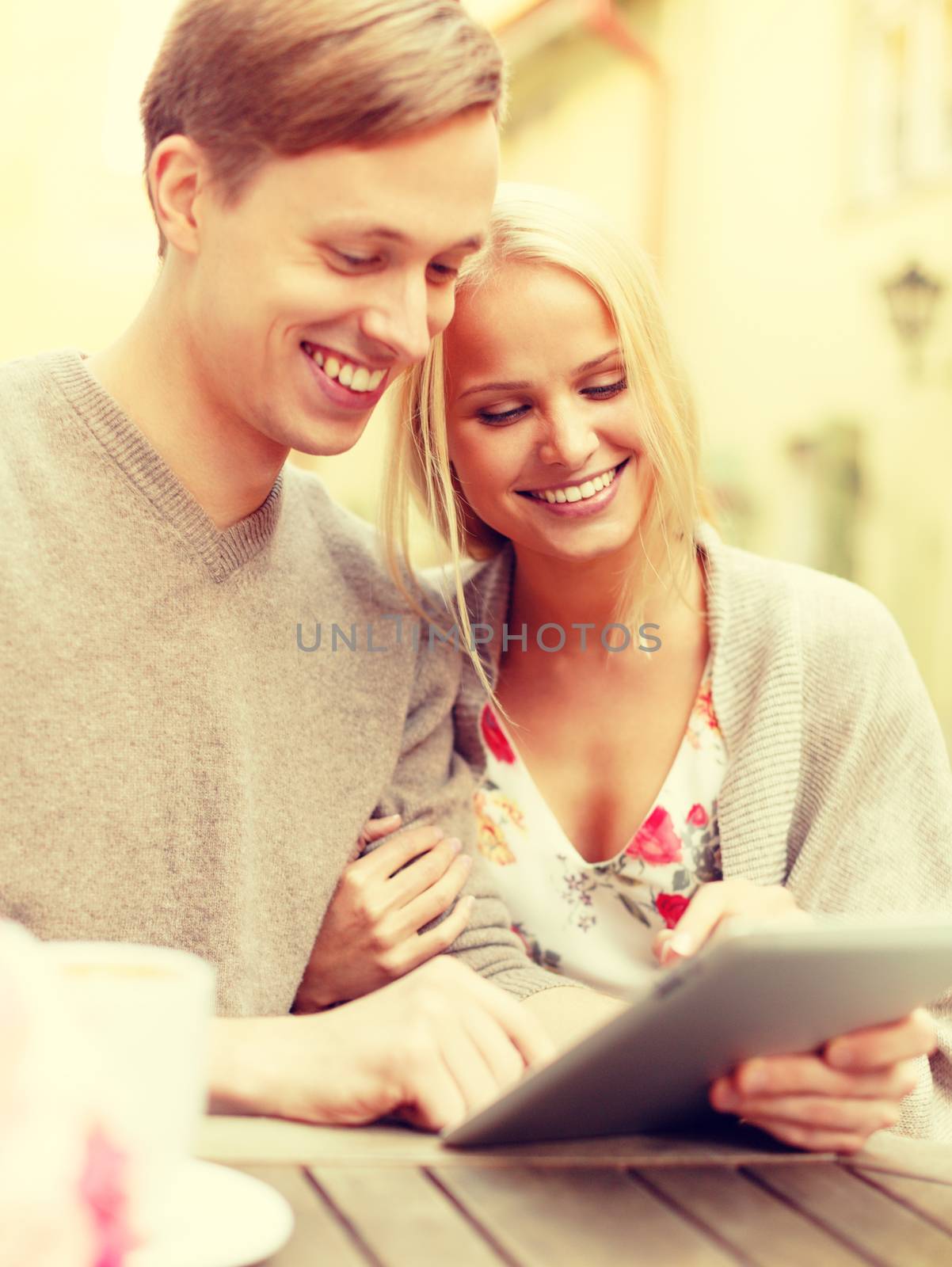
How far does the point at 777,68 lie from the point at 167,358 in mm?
5140

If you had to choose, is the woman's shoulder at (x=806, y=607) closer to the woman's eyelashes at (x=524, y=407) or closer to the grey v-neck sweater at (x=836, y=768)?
the grey v-neck sweater at (x=836, y=768)

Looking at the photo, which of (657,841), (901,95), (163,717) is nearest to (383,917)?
(163,717)

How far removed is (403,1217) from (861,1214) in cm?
29

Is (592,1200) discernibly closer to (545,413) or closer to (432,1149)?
(432,1149)

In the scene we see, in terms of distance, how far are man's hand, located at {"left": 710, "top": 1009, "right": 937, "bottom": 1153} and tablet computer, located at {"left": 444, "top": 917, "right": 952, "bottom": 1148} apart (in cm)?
1

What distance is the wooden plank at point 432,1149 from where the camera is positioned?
85 centimetres

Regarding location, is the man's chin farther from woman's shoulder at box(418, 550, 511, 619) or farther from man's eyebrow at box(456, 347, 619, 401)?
woman's shoulder at box(418, 550, 511, 619)

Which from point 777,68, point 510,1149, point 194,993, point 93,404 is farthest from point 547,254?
point 777,68

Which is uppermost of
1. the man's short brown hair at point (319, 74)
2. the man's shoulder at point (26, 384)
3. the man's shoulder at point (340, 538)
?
the man's short brown hair at point (319, 74)

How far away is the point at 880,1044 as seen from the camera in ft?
3.20

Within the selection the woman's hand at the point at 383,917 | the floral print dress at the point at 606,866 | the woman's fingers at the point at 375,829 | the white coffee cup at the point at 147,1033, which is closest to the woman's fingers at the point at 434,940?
the woman's hand at the point at 383,917

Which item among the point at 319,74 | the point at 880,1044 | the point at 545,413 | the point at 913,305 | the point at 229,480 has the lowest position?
the point at 880,1044

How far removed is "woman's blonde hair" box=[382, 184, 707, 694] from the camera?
1.71 metres

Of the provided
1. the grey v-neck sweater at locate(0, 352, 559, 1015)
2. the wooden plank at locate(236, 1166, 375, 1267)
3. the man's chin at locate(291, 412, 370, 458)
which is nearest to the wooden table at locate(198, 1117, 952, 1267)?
the wooden plank at locate(236, 1166, 375, 1267)
